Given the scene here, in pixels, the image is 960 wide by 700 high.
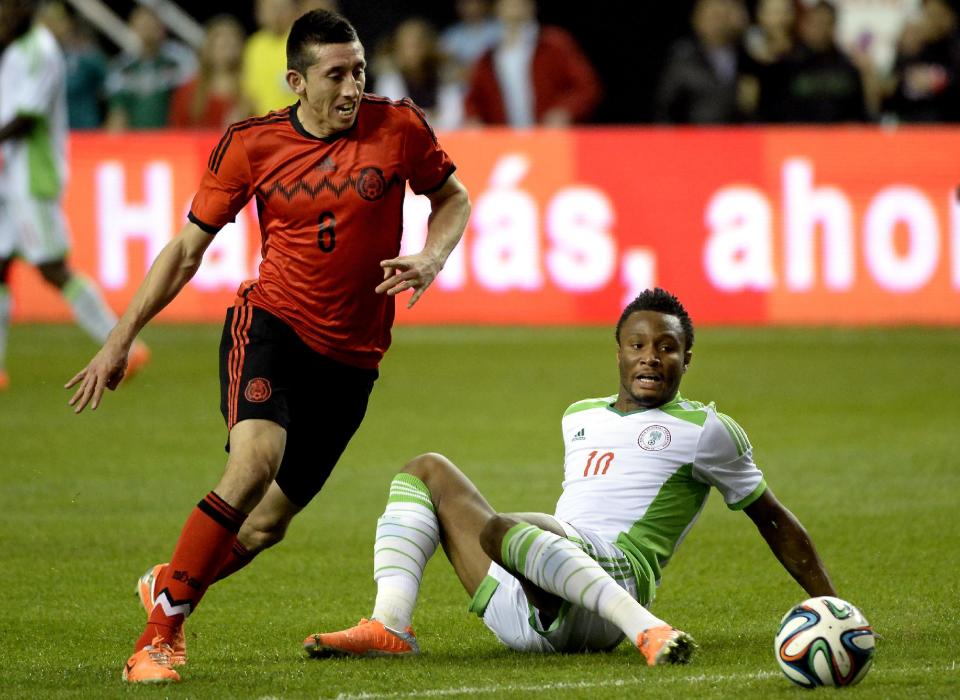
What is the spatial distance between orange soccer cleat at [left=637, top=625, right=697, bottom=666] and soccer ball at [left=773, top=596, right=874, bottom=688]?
269 mm

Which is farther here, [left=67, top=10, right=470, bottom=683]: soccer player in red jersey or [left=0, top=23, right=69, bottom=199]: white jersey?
[left=0, top=23, right=69, bottom=199]: white jersey

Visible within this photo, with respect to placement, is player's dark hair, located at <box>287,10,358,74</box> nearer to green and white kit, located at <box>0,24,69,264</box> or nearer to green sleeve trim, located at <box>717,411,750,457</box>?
green sleeve trim, located at <box>717,411,750,457</box>

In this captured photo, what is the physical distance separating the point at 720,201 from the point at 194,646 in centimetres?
1064

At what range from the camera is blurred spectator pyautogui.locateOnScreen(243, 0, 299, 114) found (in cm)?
1623

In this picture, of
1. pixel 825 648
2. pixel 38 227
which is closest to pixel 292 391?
pixel 825 648

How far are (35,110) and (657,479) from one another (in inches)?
313

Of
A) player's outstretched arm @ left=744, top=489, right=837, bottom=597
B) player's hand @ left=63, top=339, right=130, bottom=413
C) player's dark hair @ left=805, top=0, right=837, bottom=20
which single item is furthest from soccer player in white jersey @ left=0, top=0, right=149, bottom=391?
player's outstretched arm @ left=744, top=489, right=837, bottom=597

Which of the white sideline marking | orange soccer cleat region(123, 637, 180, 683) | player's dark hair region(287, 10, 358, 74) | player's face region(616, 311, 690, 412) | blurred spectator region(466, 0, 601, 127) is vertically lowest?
the white sideline marking

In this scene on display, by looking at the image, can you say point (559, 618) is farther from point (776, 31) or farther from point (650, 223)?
point (776, 31)

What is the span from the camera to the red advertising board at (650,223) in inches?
617

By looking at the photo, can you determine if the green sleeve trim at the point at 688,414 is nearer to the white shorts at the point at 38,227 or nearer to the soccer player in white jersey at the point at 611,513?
the soccer player in white jersey at the point at 611,513

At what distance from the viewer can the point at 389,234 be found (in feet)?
19.9

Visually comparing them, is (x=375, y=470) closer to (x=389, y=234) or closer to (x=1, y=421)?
(x=1, y=421)

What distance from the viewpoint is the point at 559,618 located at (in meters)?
5.55
